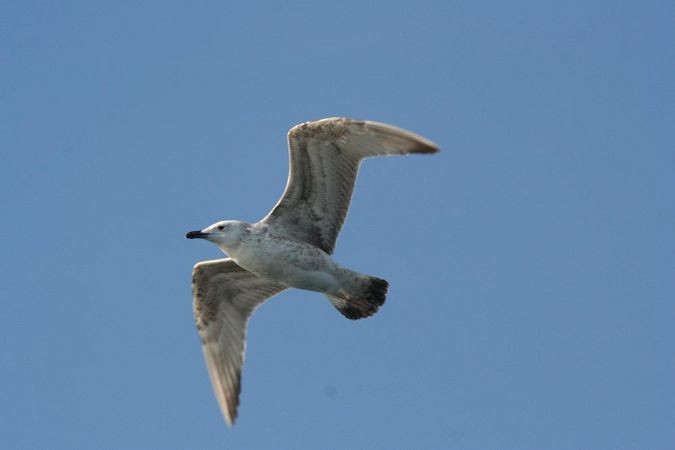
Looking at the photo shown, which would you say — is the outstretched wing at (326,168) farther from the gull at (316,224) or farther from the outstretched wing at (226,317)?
the outstretched wing at (226,317)

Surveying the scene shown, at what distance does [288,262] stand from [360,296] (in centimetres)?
103

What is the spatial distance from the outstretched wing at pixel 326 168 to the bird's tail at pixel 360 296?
521 millimetres

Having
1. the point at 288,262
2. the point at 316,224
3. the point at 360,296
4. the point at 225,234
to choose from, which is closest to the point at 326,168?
the point at 316,224

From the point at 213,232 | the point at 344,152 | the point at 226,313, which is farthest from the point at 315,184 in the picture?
the point at 226,313

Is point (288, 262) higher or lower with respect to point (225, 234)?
lower

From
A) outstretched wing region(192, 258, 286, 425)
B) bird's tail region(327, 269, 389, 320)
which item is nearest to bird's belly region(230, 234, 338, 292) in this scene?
bird's tail region(327, 269, 389, 320)

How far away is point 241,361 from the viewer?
44.1ft

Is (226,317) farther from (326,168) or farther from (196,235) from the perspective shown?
(326,168)

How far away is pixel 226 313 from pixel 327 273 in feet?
6.39

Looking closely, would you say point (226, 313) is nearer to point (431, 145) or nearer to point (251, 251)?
point (251, 251)

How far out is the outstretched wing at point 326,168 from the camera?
1180 cm

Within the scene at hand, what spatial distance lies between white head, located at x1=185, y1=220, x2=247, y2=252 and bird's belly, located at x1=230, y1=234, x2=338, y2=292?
120 millimetres

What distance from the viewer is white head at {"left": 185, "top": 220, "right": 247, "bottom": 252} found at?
12.1 m

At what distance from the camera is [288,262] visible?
39.5ft
